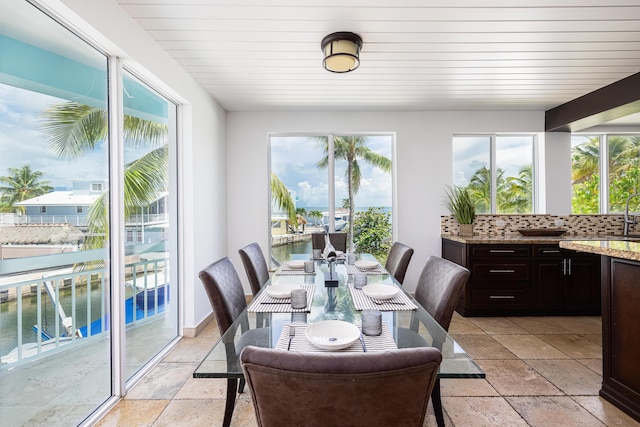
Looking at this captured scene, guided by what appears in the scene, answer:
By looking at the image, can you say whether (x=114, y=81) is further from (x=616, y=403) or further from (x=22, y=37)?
(x=616, y=403)

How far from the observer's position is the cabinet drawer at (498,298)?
3.64 metres

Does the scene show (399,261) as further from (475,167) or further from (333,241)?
(475,167)

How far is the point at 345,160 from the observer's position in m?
4.38

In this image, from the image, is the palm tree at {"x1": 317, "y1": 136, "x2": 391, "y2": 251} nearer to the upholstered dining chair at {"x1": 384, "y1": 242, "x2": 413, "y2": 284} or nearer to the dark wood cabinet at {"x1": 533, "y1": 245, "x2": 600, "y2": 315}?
the upholstered dining chair at {"x1": 384, "y1": 242, "x2": 413, "y2": 284}

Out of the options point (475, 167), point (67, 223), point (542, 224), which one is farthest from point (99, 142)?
point (542, 224)

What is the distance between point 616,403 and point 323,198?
3.24 m

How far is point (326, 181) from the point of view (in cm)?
436

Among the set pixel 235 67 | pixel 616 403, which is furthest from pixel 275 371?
pixel 235 67

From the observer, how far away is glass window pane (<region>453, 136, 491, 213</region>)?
171 inches

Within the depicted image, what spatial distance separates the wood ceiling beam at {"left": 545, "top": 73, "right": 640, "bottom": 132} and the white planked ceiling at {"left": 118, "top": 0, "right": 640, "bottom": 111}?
0.31 feet

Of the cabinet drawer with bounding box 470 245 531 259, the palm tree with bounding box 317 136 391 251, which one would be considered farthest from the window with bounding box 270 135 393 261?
the cabinet drawer with bounding box 470 245 531 259

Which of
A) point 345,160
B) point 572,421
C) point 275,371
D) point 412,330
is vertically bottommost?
point 572,421

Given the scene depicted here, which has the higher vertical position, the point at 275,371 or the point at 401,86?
the point at 401,86

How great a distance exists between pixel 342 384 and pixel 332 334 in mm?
521
